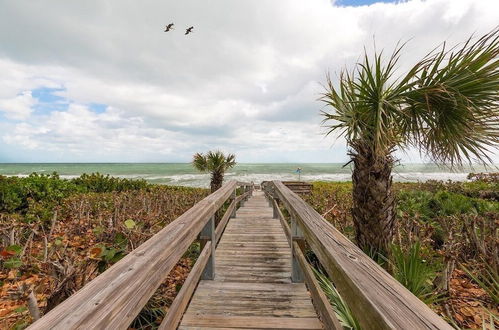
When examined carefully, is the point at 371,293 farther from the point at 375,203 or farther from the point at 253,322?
the point at 375,203

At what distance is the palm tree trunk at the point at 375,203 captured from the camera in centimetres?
348

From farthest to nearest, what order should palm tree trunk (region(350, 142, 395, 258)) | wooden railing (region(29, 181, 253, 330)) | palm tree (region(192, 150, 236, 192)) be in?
1. palm tree (region(192, 150, 236, 192))
2. palm tree trunk (region(350, 142, 395, 258))
3. wooden railing (region(29, 181, 253, 330))

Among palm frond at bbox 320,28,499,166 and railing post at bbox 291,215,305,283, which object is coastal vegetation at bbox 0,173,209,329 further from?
palm frond at bbox 320,28,499,166

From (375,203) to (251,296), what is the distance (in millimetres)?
2068

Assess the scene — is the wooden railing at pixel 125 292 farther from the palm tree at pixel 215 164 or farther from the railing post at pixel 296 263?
the palm tree at pixel 215 164

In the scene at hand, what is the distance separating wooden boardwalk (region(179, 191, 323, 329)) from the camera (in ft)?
7.34

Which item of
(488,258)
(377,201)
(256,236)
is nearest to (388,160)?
(377,201)

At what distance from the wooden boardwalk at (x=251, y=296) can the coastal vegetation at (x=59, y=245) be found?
1.72 ft

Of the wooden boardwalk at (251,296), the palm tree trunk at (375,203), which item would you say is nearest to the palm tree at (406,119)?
the palm tree trunk at (375,203)

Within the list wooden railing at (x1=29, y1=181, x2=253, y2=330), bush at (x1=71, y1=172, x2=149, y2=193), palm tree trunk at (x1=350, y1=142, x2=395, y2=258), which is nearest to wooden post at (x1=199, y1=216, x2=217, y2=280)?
wooden railing at (x1=29, y1=181, x2=253, y2=330)

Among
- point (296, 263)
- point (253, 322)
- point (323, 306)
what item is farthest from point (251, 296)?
point (323, 306)

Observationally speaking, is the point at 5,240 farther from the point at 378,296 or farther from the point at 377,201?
the point at 377,201

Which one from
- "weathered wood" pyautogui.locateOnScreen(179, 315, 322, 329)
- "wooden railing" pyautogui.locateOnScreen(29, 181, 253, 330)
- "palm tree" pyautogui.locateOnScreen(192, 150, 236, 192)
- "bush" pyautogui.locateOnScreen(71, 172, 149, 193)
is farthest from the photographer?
"palm tree" pyautogui.locateOnScreen(192, 150, 236, 192)

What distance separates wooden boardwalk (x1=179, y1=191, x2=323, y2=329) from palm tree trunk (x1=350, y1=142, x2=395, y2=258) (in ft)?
3.99
